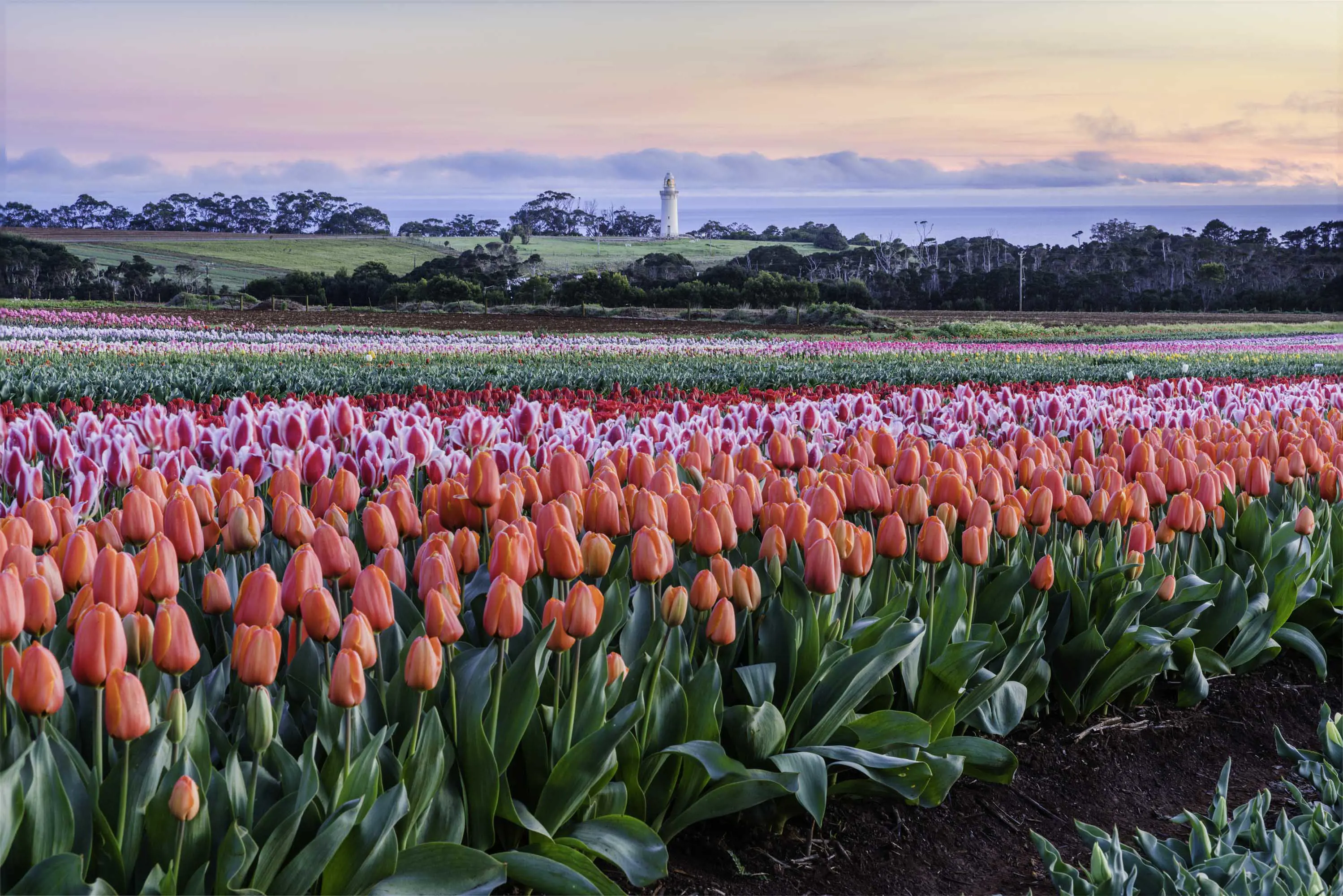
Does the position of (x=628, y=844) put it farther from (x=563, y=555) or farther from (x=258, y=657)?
(x=258, y=657)

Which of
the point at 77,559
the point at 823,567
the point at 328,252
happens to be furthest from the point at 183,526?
the point at 328,252

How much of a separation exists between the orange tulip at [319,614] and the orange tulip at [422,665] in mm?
208

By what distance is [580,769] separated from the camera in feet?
7.29

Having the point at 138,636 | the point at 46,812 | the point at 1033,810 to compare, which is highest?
the point at 138,636

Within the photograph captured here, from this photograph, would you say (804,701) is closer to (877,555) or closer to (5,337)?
(877,555)

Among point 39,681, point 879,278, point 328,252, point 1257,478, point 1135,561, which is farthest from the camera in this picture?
point 328,252

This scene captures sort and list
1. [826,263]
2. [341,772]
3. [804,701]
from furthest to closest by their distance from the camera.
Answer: [826,263]
[804,701]
[341,772]

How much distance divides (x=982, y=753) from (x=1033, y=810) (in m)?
0.33

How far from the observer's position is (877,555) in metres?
3.57

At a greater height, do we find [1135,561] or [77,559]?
[77,559]

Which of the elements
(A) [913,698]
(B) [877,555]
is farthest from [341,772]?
(B) [877,555]

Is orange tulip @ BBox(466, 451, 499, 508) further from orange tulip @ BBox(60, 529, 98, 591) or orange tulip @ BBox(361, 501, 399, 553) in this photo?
orange tulip @ BBox(60, 529, 98, 591)

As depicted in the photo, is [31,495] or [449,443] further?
[449,443]

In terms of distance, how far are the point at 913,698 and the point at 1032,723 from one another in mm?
732
